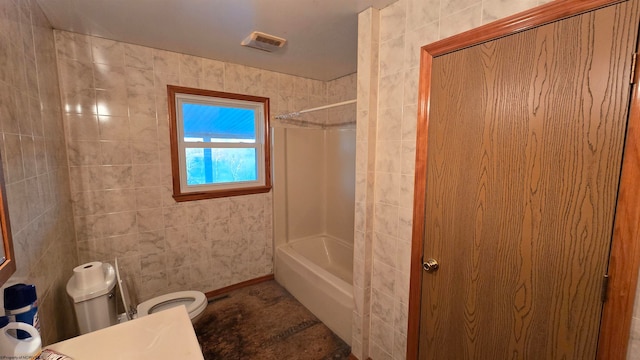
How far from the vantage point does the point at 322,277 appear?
7.63 feet

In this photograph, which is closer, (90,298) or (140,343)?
(140,343)

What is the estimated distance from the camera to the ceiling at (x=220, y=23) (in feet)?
5.09

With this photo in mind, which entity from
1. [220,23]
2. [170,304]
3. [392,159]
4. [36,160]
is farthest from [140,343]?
[220,23]

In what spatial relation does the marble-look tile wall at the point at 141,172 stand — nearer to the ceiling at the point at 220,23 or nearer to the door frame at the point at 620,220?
the ceiling at the point at 220,23

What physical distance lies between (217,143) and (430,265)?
218cm

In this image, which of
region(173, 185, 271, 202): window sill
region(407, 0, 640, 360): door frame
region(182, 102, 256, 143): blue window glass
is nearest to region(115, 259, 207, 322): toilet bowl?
region(173, 185, 271, 202): window sill

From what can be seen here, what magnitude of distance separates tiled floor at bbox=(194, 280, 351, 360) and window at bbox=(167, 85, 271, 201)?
1.08 m

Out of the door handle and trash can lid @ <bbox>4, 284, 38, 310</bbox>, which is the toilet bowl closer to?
trash can lid @ <bbox>4, 284, 38, 310</bbox>

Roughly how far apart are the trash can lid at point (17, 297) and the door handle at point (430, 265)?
1612 millimetres

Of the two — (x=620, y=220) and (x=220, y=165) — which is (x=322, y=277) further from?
(x=620, y=220)

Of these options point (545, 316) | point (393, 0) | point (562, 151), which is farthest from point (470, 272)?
point (393, 0)

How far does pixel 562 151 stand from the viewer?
97 cm

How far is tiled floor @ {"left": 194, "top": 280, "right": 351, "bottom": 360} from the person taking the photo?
6.64 feet

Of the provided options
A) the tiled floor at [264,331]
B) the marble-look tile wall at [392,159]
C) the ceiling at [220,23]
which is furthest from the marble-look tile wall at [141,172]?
the marble-look tile wall at [392,159]
